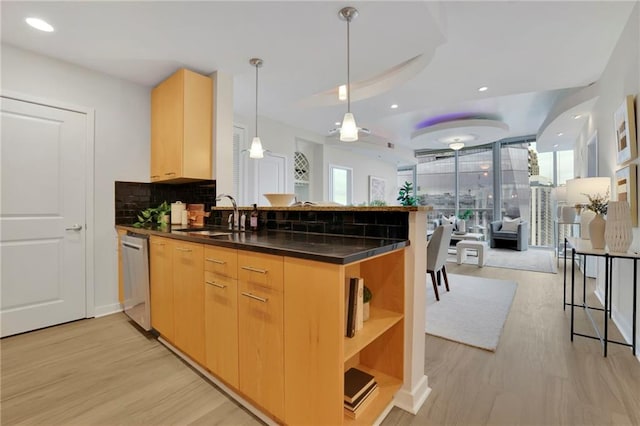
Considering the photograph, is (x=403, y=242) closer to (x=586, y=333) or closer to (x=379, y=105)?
(x=586, y=333)

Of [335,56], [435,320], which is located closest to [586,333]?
[435,320]

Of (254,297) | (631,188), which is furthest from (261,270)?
(631,188)

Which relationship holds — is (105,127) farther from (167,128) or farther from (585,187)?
(585,187)

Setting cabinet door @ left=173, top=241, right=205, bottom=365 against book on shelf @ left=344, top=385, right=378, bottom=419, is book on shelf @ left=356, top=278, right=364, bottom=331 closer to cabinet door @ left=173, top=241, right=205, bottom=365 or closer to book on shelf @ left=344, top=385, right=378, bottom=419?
book on shelf @ left=344, top=385, right=378, bottom=419

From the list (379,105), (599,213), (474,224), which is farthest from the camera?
(474,224)

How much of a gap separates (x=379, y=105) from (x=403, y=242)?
329 cm

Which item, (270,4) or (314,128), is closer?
(270,4)

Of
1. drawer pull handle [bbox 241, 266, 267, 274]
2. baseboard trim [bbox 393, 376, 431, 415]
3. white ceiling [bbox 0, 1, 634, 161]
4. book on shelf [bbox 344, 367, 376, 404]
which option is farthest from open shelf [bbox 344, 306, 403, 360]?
white ceiling [bbox 0, 1, 634, 161]

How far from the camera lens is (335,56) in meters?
2.73

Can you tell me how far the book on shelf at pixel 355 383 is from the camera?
4.71 ft

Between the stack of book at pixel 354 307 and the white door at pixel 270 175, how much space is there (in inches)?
143

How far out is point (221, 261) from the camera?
165cm

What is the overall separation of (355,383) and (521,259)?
595 cm

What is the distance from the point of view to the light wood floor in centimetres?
153
